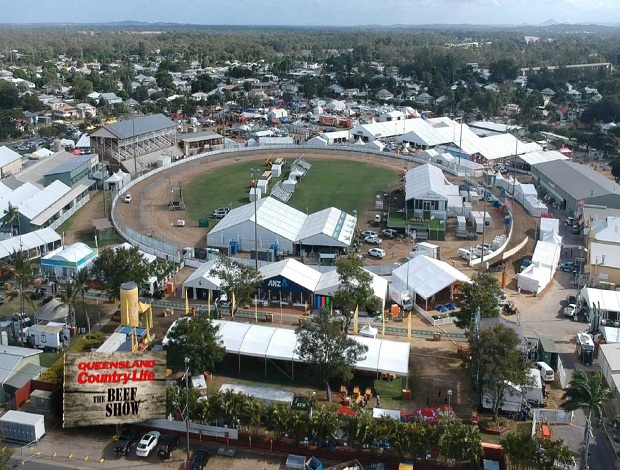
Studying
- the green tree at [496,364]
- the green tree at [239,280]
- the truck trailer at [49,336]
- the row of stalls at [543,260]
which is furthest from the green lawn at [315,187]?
the green tree at [496,364]

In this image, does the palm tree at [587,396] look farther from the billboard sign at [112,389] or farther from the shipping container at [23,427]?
the shipping container at [23,427]

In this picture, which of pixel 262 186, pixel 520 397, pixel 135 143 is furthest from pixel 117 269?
pixel 135 143

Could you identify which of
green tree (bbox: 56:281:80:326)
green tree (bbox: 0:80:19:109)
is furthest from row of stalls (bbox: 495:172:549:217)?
green tree (bbox: 0:80:19:109)

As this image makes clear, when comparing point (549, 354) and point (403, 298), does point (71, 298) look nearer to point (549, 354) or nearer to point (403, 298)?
point (403, 298)

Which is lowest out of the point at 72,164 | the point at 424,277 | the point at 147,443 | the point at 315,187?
the point at 147,443

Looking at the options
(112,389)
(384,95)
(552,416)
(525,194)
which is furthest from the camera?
(384,95)

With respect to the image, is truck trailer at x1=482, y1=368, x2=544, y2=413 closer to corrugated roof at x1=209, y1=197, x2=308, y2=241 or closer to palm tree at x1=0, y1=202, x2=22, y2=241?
corrugated roof at x1=209, y1=197, x2=308, y2=241

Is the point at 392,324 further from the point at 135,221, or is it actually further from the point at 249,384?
the point at 135,221
